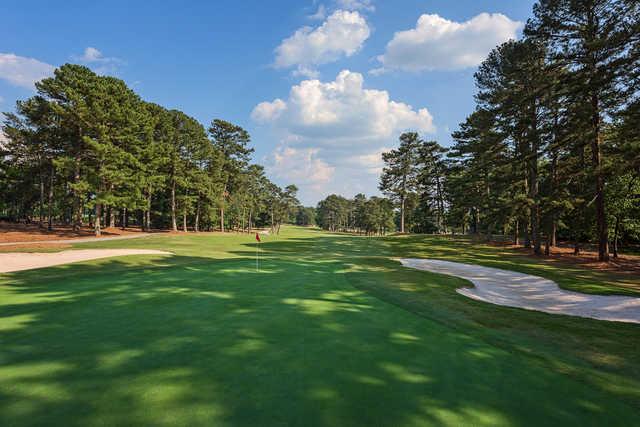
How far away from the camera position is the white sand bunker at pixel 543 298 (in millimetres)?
8683

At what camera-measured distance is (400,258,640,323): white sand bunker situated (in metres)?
8.68

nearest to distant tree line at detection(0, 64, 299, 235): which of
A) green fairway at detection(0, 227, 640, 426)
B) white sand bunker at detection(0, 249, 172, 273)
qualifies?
white sand bunker at detection(0, 249, 172, 273)

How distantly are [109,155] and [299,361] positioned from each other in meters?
36.0

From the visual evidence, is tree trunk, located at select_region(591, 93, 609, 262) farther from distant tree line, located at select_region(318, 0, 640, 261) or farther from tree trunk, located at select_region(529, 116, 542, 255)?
tree trunk, located at select_region(529, 116, 542, 255)

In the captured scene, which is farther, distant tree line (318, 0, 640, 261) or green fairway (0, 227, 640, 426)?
distant tree line (318, 0, 640, 261)

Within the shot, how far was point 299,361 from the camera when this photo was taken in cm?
408

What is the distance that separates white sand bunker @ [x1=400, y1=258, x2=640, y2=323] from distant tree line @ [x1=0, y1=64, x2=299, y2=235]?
35.3 meters

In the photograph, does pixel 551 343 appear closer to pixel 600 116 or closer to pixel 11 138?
pixel 600 116

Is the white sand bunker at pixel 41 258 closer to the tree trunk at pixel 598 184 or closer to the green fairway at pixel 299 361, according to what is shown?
the green fairway at pixel 299 361

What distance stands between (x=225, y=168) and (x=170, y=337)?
173ft

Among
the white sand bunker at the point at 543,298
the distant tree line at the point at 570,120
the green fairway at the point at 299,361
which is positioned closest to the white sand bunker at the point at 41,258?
the green fairway at the point at 299,361

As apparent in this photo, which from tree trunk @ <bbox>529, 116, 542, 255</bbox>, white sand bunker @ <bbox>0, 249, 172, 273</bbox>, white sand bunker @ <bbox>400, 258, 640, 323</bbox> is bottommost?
white sand bunker @ <bbox>400, 258, 640, 323</bbox>

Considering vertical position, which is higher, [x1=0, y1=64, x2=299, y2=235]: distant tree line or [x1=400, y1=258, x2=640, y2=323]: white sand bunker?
[x1=0, y1=64, x2=299, y2=235]: distant tree line

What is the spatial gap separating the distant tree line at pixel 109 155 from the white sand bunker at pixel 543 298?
3525 centimetres
